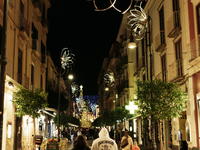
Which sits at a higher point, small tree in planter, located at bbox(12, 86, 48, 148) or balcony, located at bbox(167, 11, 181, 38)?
balcony, located at bbox(167, 11, 181, 38)

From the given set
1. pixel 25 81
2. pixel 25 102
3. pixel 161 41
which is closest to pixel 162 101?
pixel 25 102

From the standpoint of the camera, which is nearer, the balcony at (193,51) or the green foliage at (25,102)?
the balcony at (193,51)

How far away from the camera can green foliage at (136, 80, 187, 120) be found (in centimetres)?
1408

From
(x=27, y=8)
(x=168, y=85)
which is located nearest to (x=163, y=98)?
(x=168, y=85)

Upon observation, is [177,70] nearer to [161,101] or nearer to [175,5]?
[161,101]

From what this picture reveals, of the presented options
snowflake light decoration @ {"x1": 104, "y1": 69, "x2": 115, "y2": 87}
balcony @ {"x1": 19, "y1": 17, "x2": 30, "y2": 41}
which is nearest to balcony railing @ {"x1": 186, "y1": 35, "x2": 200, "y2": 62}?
balcony @ {"x1": 19, "y1": 17, "x2": 30, "y2": 41}

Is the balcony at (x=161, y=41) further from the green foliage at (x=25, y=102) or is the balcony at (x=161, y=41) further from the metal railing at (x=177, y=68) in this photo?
the green foliage at (x=25, y=102)

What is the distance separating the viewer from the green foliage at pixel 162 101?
554 inches

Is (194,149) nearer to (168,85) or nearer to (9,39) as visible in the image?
(168,85)

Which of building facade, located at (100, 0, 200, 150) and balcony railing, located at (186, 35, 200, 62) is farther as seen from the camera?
building facade, located at (100, 0, 200, 150)

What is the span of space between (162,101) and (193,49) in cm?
295

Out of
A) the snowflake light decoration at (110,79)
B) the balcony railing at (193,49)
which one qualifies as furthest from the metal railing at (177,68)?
the snowflake light decoration at (110,79)

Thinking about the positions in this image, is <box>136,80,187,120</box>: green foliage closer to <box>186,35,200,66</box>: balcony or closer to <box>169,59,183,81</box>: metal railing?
<box>186,35,200,66</box>: balcony

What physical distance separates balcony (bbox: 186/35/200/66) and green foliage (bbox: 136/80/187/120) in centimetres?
→ 150
